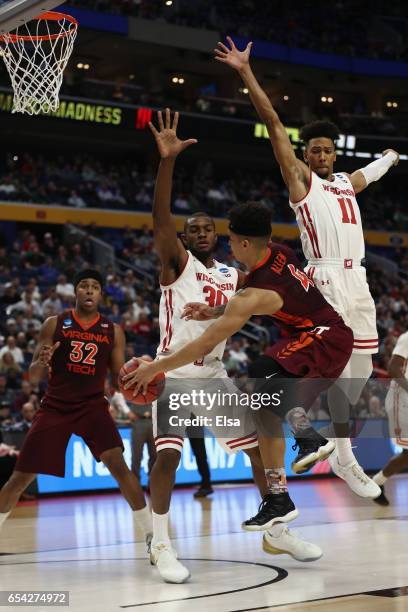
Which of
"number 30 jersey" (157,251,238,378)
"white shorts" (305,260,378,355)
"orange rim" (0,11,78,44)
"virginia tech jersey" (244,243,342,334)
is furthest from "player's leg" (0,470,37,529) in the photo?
"orange rim" (0,11,78,44)

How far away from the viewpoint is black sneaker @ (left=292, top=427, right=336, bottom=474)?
6066 millimetres

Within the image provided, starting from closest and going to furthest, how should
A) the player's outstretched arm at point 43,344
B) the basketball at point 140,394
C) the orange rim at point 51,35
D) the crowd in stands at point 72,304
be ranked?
1. the basketball at point 140,394
2. the player's outstretched arm at point 43,344
3. the orange rim at point 51,35
4. the crowd in stands at point 72,304

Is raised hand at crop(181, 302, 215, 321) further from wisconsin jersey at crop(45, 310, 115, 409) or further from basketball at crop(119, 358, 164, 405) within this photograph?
wisconsin jersey at crop(45, 310, 115, 409)

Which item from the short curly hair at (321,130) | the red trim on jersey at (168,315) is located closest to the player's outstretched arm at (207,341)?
the red trim on jersey at (168,315)

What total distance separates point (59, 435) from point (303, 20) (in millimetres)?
29481

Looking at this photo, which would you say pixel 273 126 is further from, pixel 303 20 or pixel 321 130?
pixel 303 20

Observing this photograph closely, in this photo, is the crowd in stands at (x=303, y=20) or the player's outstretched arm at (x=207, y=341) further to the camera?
the crowd in stands at (x=303, y=20)

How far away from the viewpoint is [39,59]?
30.7ft

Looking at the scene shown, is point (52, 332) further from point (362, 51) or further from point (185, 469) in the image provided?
point (362, 51)

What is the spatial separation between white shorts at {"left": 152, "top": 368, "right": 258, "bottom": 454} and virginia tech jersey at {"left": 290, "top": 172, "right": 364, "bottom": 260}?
1.27m

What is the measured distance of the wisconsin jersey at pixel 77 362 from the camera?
798 cm

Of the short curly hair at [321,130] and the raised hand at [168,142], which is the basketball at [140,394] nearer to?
the raised hand at [168,142]

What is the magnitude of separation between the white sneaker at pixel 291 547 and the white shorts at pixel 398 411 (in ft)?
14.0

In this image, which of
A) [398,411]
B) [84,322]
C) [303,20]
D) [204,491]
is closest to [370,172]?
[84,322]
